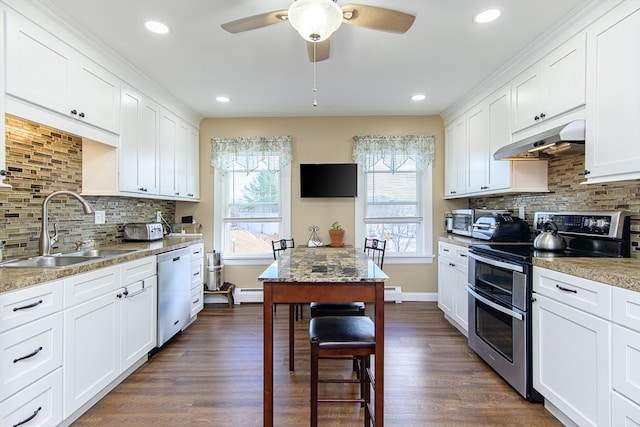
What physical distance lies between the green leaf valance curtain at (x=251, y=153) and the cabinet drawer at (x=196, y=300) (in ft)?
5.35

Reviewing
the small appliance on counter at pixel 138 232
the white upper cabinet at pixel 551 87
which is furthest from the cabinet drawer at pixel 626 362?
the small appliance on counter at pixel 138 232

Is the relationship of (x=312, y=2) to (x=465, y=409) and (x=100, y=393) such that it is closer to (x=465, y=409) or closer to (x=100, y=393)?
(x=465, y=409)

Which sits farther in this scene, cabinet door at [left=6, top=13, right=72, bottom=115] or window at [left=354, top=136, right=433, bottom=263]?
window at [left=354, top=136, right=433, bottom=263]

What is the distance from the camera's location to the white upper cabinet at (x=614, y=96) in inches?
67.2

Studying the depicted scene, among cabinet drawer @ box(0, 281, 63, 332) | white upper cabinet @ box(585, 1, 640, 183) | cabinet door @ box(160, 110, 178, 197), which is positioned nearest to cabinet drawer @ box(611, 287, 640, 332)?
white upper cabinet @ box(585, 1, 640, 183)

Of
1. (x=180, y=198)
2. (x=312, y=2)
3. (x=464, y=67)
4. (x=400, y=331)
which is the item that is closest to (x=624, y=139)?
(x=464, y=67)

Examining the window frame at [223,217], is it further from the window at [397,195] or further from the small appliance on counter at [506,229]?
the small appliance on counter at [506,229]

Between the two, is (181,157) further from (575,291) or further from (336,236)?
(575,291)

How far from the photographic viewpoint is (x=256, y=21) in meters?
1.79

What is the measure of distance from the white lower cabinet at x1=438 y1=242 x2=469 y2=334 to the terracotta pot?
122 cm

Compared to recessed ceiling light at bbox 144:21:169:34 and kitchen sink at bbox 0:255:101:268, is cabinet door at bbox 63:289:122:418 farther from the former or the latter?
recessed ceiling light at bbox 144:21:169:34

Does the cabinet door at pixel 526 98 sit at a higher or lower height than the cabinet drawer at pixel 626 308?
higher

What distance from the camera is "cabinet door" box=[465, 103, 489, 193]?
325cm

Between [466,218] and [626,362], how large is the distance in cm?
229
